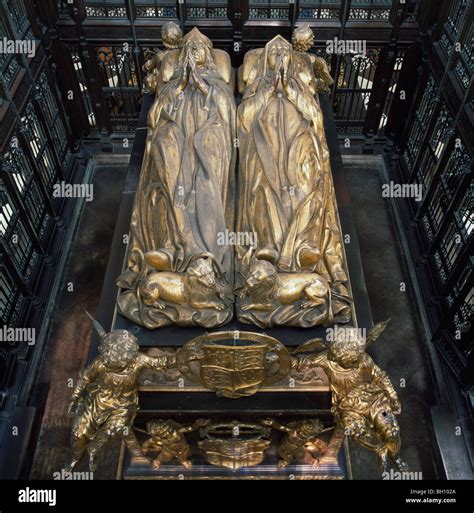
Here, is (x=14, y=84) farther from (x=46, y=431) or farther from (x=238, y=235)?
(x=46, y=431)

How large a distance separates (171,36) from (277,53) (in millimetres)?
1134

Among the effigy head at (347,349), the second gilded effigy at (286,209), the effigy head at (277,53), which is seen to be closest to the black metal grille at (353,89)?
the effigy head at (277,53)

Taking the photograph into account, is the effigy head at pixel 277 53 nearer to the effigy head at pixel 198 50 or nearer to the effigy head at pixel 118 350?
the effigy head at pixel 198 50

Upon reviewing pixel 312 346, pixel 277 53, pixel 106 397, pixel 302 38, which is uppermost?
pixel 302 38

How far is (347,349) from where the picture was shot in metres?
3.57

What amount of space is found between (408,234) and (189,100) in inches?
122

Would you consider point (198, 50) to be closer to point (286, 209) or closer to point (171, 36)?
point (171, 36)

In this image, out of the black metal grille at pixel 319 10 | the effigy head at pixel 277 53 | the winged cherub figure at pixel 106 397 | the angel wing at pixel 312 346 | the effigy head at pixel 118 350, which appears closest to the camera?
the effigy head at pixel 118 350

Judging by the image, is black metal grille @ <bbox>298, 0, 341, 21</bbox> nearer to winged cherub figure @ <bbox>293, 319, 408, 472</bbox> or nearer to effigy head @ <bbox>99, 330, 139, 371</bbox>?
winged cherub figure @ <bbox>293, 319, 408, 472</bbox>

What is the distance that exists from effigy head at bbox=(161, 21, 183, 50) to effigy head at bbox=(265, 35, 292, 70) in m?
0.95

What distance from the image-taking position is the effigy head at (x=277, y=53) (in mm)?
5414

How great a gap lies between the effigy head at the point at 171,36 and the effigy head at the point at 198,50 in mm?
166

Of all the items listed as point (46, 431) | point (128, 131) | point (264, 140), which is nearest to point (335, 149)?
point (264, 140)

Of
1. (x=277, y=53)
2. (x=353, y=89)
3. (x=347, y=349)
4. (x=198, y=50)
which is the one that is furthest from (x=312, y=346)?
(x=353, y=89)
